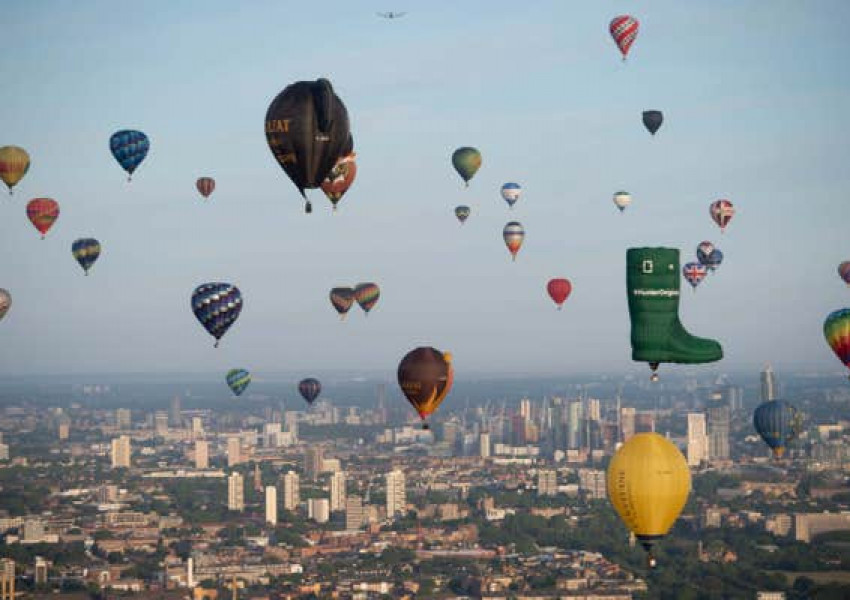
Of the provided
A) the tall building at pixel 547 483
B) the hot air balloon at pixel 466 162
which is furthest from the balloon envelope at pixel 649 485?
the tall building at pixel 547 483

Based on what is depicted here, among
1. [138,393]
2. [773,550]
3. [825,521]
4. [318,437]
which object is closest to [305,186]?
[773,550]

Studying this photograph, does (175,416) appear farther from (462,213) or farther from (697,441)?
(462,213)

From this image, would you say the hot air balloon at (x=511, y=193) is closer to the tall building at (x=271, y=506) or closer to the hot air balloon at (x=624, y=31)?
the hot air balloon at (x=624, y=31)

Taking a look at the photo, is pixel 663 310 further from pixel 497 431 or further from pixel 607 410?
pixel 607 410

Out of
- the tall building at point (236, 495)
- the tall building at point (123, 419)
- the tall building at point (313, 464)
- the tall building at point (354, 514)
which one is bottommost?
the tall building at point (354, 514)

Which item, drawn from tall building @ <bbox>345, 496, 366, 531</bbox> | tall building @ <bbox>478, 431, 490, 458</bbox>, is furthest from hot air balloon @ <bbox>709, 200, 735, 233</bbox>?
tall building @ <bbox>478, 431, 490, 458</bbox>
